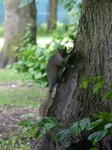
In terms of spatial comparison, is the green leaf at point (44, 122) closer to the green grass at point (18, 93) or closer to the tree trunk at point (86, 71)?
the tree trunk at point (86, 71)

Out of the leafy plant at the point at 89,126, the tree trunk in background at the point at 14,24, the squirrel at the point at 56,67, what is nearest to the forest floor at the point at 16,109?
the squirrel at the point at 56,67

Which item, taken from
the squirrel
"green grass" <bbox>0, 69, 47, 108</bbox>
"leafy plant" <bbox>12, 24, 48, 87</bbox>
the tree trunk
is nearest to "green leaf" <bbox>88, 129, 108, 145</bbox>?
the tree trunk

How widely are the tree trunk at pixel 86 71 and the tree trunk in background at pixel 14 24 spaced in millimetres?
6982

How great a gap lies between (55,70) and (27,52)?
434 cm

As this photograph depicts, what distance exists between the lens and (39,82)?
8414 millimetres

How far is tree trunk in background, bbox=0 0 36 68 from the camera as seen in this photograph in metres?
10.5

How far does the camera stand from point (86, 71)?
3.46 m

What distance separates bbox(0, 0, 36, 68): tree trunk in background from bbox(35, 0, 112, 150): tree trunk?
22.9 ft

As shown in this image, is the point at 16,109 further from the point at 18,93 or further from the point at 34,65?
the point at 34,65

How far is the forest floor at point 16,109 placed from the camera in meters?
4.25

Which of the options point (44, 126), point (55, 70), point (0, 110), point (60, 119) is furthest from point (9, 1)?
point (44, 126)

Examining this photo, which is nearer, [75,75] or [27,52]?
[75,75]

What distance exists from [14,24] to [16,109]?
5152mm

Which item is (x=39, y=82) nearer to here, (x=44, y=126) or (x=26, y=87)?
(x=26, y=87)
